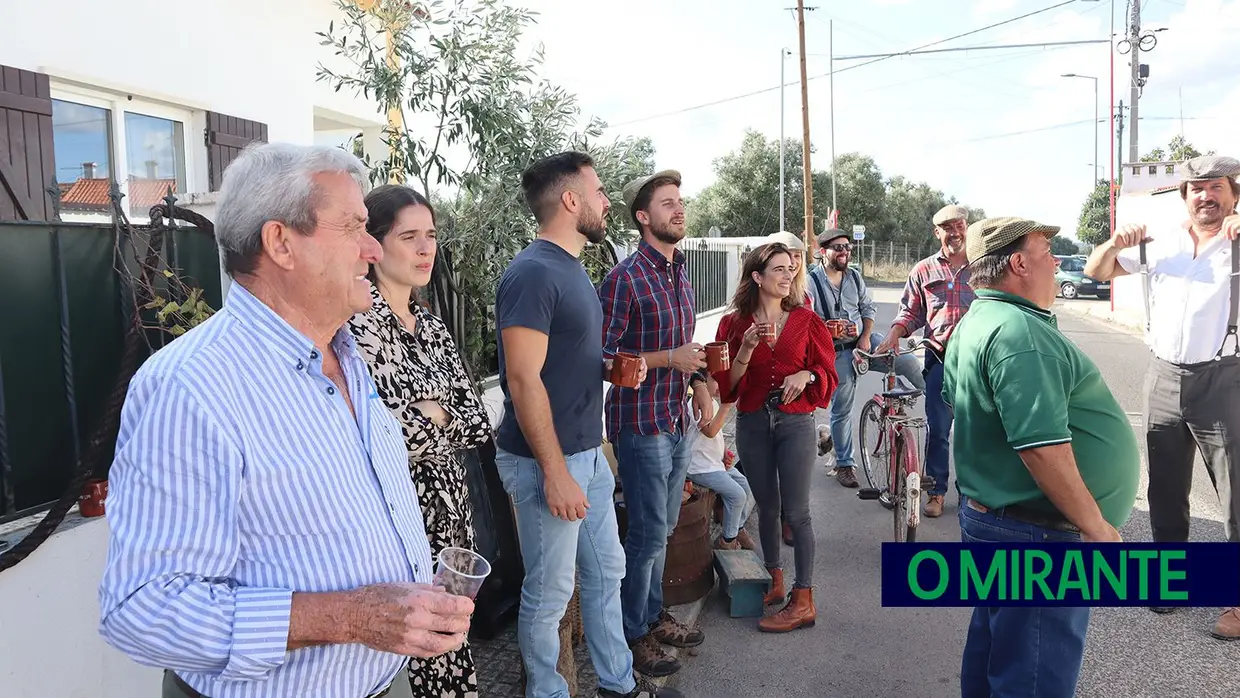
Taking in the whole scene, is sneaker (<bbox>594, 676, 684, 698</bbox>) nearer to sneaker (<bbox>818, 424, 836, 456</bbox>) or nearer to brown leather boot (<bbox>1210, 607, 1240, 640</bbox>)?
brown leather boot (<bbox>1210, 607, 1240, 640</bbox>)

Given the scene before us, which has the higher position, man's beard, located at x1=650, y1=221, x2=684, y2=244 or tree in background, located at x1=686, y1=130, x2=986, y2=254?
tree in background, located at x1=686, y1=130, x2=986, y2=254

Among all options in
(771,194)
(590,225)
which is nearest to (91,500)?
(590,225)

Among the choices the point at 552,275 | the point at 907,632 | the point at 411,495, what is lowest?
the point at 907,632

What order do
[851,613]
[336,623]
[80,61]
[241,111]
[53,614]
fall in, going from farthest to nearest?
[241,111] < [80,61] < [851,613] < [53,614] < [336,623]

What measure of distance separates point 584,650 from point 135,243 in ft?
8.77

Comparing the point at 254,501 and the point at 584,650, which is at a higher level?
the point at 254,501

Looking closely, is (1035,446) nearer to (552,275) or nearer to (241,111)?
(552,275)

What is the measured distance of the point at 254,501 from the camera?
1.34 m

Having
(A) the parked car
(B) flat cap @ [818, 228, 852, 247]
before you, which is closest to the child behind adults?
(B) flat cap @ [818, 228, 852, 247]

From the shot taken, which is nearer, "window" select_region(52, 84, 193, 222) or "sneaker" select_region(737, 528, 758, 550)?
"sneaker" select_region(737, 528, 758, 550)

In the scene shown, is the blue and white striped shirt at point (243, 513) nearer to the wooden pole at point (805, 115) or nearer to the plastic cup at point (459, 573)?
the plastic cup at point (459, 573)

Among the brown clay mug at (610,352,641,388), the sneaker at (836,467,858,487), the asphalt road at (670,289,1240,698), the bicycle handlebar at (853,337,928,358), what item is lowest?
the asphalt road at (670,289,1240,698)

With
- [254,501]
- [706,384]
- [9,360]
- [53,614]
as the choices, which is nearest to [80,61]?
[9,360]

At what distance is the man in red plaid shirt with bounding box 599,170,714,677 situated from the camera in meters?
3.54
